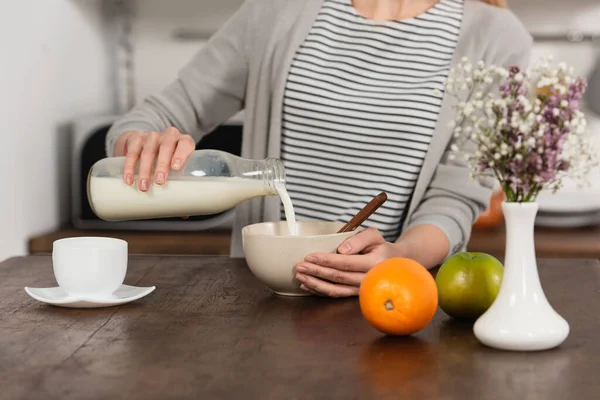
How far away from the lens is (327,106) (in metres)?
1.57

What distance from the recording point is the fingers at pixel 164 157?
1.11 m

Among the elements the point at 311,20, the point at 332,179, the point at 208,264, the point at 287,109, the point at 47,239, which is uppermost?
the point at 311,20

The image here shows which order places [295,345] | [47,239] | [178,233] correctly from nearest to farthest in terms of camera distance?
[295,345] → [47,239] → [178,233]

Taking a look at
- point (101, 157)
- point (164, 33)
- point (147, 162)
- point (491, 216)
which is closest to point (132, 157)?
point (147, 162)

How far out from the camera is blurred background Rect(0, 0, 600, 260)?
197 centimetres

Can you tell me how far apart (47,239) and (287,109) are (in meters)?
0.79

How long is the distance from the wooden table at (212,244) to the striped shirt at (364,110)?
53 centimetres

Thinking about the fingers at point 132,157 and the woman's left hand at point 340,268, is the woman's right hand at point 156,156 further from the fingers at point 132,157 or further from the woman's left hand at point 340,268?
the woman's left hand at point 340,268

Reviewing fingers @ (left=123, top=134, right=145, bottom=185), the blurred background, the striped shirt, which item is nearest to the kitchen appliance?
the blurred background

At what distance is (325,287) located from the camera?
1099mm

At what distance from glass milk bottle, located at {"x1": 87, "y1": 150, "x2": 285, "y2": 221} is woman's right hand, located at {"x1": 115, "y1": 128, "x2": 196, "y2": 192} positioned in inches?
0.6

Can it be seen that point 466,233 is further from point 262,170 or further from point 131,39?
point 131,39

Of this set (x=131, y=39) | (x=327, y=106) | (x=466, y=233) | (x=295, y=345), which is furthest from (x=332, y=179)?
(x=131, y=39)

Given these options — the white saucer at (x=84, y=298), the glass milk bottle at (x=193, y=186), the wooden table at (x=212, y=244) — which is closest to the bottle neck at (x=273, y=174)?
the glass milk bottle at (x=193, y=186)
